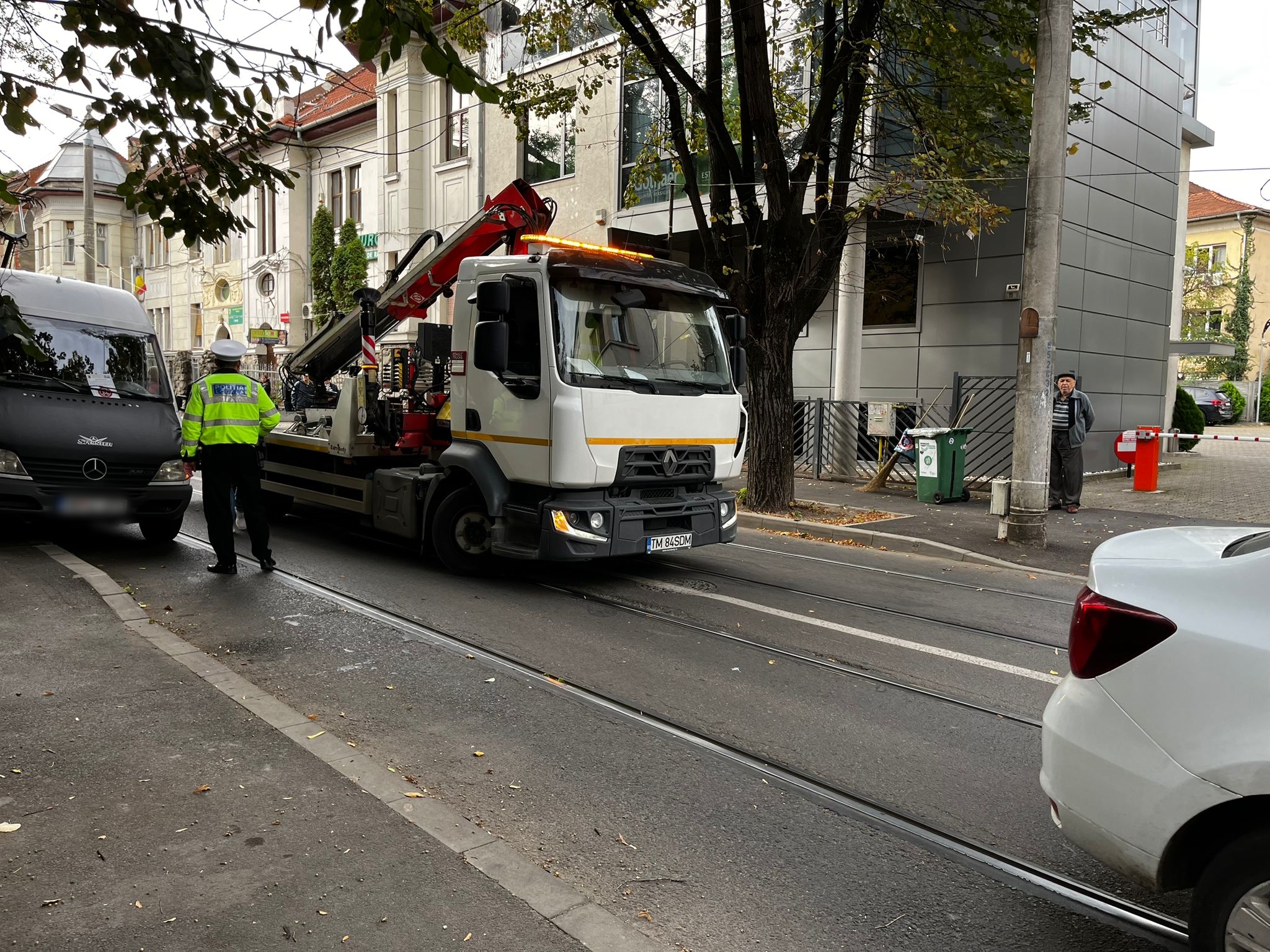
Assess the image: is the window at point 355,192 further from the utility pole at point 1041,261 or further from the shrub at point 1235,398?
the shrub at point 1235,398

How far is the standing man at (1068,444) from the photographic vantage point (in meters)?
13.5

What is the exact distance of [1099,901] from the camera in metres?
3.34

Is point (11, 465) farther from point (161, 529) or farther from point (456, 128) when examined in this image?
point (456, 128)

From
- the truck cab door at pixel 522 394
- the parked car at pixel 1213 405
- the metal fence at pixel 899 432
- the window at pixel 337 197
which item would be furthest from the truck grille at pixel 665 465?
the parked car at pixel 1213 405

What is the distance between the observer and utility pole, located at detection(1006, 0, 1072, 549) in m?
10.2

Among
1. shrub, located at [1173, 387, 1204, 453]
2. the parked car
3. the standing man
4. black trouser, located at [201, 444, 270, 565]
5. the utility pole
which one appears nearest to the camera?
black trouser, located at [201, 444, 270, 565]

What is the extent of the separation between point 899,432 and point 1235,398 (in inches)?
1153

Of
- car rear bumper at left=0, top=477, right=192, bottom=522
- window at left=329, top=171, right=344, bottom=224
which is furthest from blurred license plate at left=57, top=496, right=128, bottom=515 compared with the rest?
window at left=329, top=171, right=344, bottom=224

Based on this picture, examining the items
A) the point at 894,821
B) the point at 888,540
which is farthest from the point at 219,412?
the point at 888,540

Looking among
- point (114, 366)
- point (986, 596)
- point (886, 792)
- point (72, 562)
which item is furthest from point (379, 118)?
point (886, 792)

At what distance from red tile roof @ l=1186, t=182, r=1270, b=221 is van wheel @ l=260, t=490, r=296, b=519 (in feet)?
153

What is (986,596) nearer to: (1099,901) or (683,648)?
(683,648)

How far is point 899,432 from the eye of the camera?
17500mm

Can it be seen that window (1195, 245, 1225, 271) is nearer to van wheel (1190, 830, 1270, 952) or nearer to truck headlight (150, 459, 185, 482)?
truck headlight (150, 459, 185, 482)
